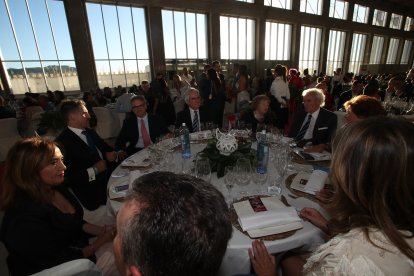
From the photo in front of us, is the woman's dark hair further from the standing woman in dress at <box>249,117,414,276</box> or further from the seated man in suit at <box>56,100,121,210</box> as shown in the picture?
the seated man in suit at <box>56,100,121,210</box>

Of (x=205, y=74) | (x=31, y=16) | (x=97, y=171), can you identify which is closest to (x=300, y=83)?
(x=205, y=74)

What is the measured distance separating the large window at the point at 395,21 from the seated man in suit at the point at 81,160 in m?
29.3

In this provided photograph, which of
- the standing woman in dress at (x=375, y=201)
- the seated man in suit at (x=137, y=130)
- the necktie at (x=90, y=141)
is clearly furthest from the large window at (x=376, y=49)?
the standing woman in dress at (x=375, y=201)

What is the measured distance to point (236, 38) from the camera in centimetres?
1344

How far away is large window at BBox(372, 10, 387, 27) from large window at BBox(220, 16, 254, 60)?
14.1 metres

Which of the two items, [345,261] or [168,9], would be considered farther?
[168,9]

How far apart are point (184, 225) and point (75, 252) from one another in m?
1.39

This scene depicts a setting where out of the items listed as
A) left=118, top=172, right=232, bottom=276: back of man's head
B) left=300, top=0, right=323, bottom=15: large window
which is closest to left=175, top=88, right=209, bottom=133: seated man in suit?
left=118, top=172, right=232, bottom=276: back of man's head

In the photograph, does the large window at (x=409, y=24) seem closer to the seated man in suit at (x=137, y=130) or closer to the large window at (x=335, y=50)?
the large window at (x=335, y=50)

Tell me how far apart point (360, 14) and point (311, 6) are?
20.7 ft

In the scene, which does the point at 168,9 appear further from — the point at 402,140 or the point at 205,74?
the point at 402,140

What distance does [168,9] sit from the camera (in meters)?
11.0

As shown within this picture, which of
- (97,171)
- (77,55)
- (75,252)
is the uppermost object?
(77,55)

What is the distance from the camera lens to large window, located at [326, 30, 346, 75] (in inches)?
717
